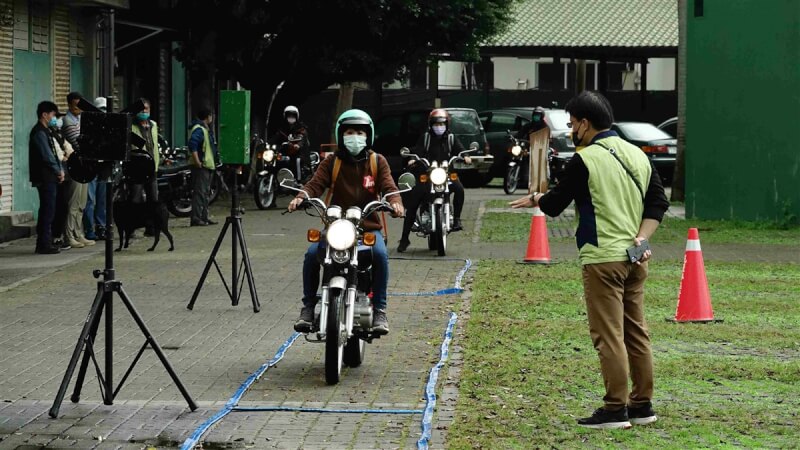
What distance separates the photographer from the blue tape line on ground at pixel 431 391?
776 cm

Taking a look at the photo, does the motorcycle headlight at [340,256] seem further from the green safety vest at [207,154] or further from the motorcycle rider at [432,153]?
the green safety vest at [207,154]

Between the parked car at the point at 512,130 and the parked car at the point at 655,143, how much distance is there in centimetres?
135

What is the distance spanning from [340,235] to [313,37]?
19549 millimetres

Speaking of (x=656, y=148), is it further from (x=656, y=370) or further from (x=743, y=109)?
(x=656, y=370)

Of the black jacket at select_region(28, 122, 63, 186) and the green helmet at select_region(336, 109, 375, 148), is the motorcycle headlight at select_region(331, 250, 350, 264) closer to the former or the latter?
the green helmet at select_region(336, 109, 375, 148)

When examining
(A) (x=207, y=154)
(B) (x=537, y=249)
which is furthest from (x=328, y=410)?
(A) (x=207, y=154)

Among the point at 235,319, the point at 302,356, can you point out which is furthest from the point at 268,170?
the point at 302,356

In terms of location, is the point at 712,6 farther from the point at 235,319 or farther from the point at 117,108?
the point at 235,319

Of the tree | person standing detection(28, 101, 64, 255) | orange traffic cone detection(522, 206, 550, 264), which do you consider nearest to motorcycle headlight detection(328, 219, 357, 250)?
orange traffic cone detection(522, 206, 550, 264)

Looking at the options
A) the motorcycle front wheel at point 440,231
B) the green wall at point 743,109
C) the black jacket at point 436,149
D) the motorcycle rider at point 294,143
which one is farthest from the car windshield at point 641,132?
the motorcycle front wheel at point 440,231

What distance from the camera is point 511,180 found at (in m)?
31.6

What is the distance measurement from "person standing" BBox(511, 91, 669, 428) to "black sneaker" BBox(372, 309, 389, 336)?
201 centimetres

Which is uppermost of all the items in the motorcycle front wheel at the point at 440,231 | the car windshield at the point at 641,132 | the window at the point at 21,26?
the window at the point at 21,26

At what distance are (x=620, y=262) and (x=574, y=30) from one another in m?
39.5
